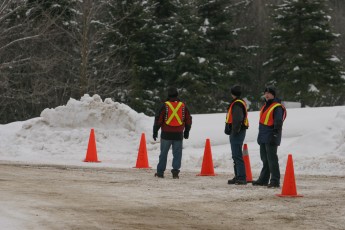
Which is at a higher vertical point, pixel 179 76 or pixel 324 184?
pixel 179 76

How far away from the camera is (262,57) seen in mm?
53906

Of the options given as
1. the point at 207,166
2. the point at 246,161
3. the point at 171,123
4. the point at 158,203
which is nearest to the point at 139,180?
the point at 171,123

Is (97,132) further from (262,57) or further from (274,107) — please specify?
(262,57)

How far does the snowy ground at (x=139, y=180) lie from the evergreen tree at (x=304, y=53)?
1856 centimetres

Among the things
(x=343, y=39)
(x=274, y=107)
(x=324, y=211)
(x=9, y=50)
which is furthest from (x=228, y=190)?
(x=343, y=39)

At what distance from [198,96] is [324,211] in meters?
34.1

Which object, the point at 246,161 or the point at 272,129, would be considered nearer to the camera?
the point at 272,129

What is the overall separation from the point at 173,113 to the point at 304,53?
104ft

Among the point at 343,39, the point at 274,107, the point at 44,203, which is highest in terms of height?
the point at 343,39

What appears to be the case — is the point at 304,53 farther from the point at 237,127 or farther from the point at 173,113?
the point at 237,127

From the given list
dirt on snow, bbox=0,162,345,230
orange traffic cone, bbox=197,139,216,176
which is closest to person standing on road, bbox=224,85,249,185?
dirt on snow, bbox=0,162,345,230

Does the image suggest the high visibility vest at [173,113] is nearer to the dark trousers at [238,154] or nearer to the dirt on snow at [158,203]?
the dirt on snow at [158,203]

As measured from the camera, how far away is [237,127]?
39.1 ft

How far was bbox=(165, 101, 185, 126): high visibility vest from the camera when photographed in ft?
43.4
